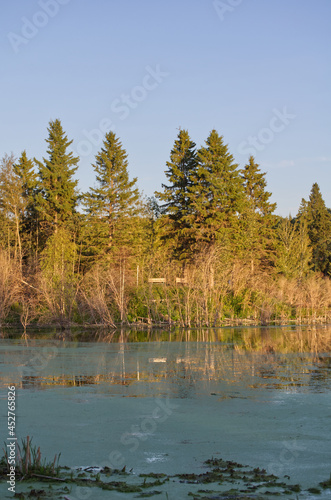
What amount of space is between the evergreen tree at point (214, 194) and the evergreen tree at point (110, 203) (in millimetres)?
5208

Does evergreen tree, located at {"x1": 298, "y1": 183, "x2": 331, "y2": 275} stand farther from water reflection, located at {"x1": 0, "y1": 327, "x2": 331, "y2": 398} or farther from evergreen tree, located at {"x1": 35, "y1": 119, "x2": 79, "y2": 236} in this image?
water reflection, located at {"x1": 0, "y1": 327, "x2": 331, "y2": 398}

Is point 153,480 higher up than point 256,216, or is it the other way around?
point 256,216

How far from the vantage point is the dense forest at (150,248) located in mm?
27016

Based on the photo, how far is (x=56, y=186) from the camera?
4006 centimetres

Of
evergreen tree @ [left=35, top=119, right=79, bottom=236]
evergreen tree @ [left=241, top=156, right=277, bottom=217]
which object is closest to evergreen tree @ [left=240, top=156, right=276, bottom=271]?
evergreen tree @ [left=241, top=156, right=277, bottom=217]

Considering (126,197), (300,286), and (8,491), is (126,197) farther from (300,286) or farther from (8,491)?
(8,491)

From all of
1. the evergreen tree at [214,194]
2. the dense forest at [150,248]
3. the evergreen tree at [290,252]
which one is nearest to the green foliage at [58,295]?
the dense forest at [150,248]

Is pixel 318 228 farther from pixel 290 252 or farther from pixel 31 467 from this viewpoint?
pixel 31 467

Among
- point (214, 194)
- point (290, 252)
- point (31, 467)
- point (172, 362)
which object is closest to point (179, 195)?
point (214, 194)

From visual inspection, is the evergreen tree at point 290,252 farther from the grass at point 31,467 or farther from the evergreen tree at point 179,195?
the grass at point 31,467

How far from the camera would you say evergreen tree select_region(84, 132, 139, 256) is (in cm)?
3909

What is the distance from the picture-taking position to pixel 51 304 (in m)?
25.9

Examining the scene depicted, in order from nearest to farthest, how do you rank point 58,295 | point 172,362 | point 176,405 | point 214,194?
point 176,405
point 172,362
point 58,295
point 214,194

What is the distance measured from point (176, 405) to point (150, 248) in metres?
35.9
